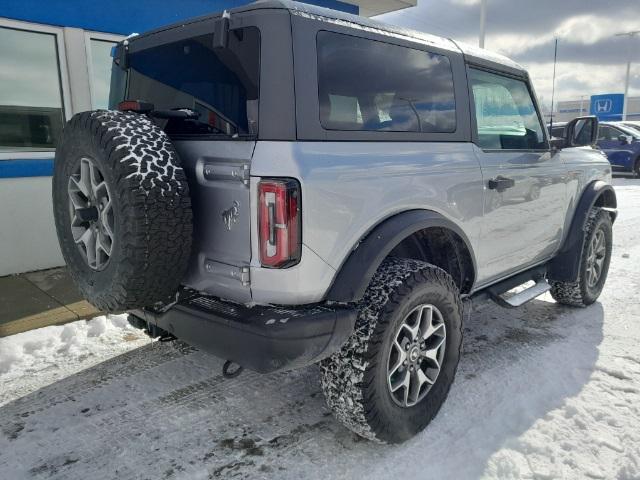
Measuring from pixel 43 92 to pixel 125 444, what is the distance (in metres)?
4.19

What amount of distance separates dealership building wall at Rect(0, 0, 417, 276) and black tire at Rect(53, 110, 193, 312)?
331 cm

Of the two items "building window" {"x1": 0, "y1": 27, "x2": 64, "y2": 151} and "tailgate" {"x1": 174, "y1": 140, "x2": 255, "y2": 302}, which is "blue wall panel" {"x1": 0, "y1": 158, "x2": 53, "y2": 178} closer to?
"building window" {"x1": 0, "y1": 27, "x2": 64, "y2": 151}

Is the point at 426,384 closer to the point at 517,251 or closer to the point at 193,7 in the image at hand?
the point at 517,251

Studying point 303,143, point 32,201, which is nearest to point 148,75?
point 303,143

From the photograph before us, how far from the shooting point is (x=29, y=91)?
5137 mm

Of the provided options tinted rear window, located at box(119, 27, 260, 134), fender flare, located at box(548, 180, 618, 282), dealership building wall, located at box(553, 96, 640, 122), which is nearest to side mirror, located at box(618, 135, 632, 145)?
fender flare, located at box(548, 180, 618, 282)

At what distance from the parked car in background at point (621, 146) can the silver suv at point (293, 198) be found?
47.1 ft

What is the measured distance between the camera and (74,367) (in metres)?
3.27

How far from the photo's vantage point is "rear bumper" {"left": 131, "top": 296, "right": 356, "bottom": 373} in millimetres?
1968

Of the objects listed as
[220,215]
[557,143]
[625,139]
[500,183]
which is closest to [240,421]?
[220,215]

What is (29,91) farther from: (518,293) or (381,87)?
(518,293)

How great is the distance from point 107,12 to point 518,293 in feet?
16.2

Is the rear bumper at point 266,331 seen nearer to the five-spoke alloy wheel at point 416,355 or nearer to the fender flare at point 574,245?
the five-spoke alloy wheel at point 416,355

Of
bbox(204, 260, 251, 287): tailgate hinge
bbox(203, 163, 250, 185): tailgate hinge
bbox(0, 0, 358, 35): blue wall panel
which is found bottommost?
bbox(204, 260, 251, 287): tailgate hinge
